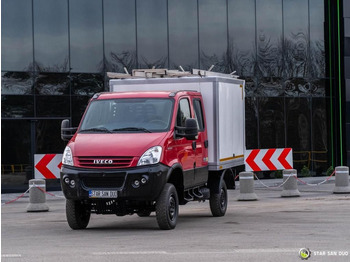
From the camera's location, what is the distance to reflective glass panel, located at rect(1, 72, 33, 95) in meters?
28.1

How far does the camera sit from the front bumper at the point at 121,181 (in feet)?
44.4

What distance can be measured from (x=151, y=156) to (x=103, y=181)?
2.79 ft

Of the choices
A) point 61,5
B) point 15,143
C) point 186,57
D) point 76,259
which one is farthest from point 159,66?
point 76,259

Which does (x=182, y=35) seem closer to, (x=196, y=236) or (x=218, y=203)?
(x=218, y=203)

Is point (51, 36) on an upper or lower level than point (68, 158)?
upper

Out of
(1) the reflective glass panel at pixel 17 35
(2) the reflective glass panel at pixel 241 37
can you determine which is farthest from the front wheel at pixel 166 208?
(2) the reflective glass panel at pixel 241 37

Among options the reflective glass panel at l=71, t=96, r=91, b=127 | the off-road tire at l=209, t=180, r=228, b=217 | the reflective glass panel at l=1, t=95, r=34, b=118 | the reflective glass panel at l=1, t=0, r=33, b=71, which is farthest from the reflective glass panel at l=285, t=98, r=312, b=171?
the off-road tire at l=209, t=180, r=228, b=217

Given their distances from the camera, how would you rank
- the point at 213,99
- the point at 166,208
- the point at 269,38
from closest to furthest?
the point at 166,208, the point at 213,99, the point at 269,38

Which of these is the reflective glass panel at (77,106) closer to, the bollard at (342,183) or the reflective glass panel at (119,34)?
the reflective glass panel at (119,34)

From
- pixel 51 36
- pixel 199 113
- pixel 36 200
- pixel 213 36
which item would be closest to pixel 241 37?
pixel 213 36

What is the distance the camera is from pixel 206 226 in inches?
586

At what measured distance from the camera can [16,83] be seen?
28234 mm

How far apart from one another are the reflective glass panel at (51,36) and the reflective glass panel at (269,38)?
25.2 feet

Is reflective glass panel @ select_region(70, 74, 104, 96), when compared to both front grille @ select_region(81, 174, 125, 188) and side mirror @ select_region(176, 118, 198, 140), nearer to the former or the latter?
side mirror @ select_region(176, 118, 198, 140)
